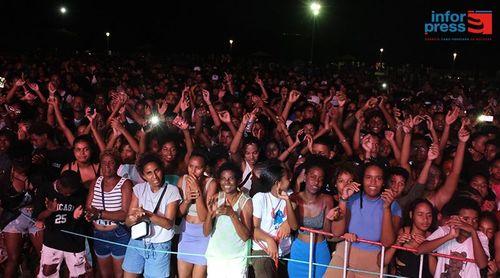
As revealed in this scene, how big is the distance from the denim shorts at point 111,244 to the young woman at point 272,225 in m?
1.36

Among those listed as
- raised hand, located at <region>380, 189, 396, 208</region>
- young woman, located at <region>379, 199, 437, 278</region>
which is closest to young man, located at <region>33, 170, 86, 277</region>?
raised hand, located at <region>380, 189, 396, 208</region>

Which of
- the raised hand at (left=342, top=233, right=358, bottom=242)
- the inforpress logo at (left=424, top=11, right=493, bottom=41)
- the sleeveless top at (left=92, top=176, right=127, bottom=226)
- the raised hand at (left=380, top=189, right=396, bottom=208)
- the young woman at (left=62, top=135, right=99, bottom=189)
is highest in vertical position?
the inforpress logo at (left=424, top=11, right=493, bottom=41)

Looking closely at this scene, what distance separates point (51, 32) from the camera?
3622 centimetres

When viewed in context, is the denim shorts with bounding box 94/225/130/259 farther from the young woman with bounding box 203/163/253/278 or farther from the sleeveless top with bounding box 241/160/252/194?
the sleeveless top with bounding box 241/160/252/194

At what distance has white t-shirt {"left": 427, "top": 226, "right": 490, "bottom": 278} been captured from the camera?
14.8ft

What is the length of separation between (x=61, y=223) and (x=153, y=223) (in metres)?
0.95

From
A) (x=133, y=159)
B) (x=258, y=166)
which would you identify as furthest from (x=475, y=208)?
(x=133, y=159)

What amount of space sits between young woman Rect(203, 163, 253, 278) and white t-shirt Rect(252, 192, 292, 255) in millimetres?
107

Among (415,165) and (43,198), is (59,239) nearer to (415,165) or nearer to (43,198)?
(43,198)

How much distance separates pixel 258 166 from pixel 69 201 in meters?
1.94

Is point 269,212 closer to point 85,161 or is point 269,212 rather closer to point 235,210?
point 235,210

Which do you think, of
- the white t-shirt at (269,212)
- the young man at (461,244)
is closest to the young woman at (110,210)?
the white t-shirt at (269,212)

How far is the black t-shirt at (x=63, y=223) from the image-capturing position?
17.6 ft

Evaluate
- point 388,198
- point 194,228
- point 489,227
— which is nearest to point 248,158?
point 194,228
